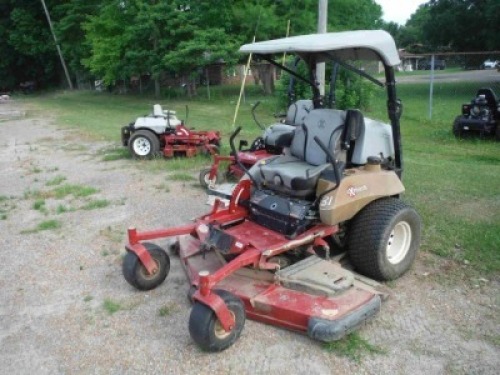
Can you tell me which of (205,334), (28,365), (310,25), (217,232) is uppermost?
(310,25)

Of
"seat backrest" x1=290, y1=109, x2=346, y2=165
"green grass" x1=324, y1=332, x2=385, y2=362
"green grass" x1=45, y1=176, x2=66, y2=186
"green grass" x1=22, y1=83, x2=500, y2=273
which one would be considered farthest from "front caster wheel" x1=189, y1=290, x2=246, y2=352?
"green grass" x1=45, y1=176, x2=66, y2=186

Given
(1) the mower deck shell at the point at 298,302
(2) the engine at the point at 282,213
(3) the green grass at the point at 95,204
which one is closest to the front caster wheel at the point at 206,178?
(3) the green grass at the point at 95,204

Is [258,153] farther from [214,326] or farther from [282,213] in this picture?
[214,326]

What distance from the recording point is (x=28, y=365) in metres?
3.21

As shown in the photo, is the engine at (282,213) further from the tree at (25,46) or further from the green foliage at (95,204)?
the tree at (25,46)

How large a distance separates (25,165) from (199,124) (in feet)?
17.6

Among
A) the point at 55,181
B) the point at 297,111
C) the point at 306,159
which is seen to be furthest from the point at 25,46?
the point at 306,159

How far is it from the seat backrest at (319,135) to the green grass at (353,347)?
1567 mm

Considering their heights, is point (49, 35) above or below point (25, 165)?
above

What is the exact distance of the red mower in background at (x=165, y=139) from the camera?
8.93 m

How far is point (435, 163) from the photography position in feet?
27.1

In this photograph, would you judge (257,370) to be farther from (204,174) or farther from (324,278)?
(204,174)

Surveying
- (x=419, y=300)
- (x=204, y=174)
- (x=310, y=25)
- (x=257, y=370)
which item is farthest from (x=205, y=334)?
(x=310, y=25)

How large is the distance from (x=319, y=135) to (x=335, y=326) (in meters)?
1.84
